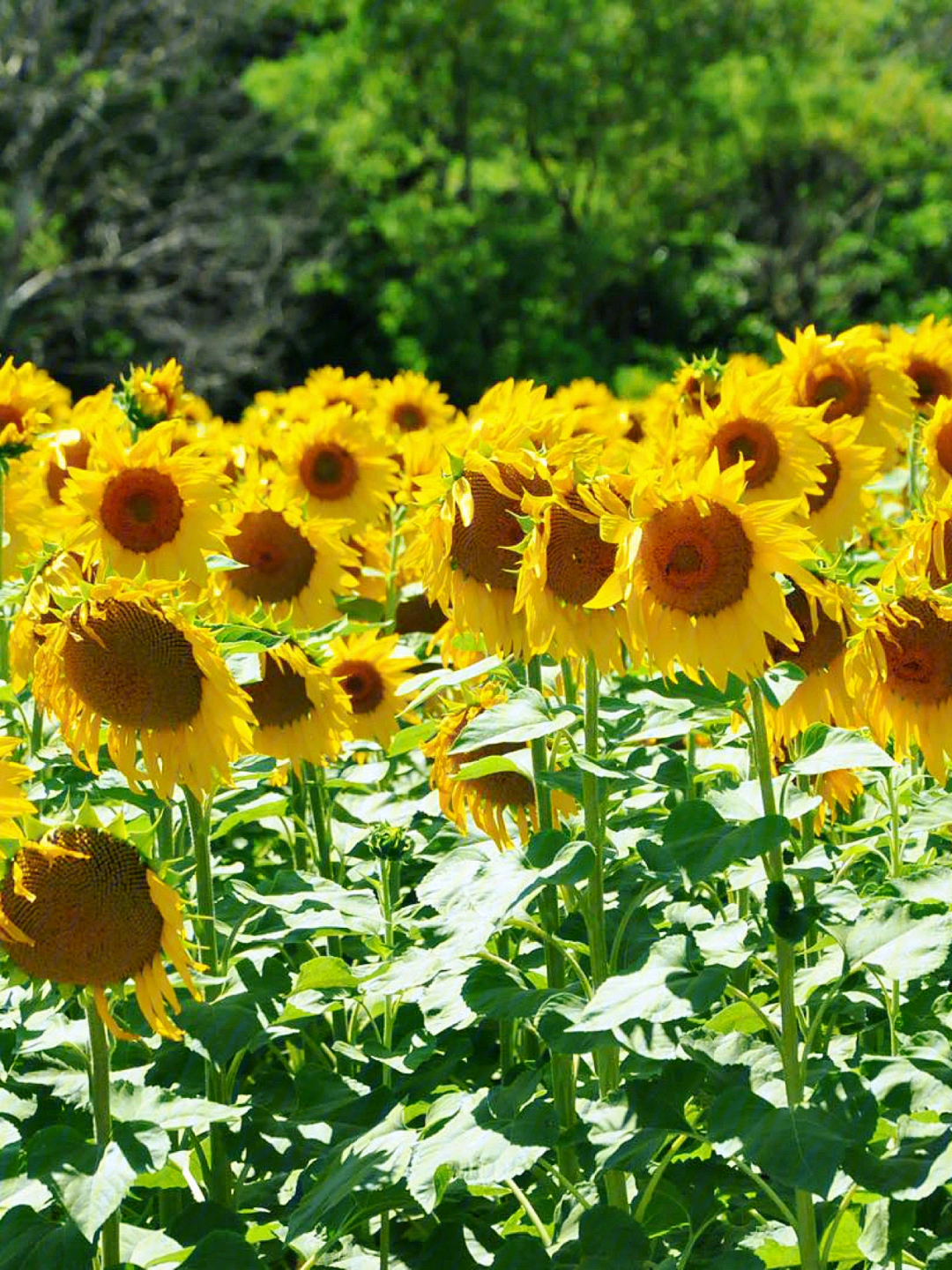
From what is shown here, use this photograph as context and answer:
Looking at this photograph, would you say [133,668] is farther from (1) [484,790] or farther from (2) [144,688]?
(1) [484,790]

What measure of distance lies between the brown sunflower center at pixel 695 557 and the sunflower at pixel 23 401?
1982 mm

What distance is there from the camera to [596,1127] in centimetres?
227

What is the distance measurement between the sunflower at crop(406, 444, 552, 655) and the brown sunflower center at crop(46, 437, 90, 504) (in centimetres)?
187

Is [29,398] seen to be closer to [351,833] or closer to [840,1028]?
[351,833]

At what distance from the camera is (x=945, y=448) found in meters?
3.44

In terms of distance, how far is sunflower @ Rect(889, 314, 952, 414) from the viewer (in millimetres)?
4330

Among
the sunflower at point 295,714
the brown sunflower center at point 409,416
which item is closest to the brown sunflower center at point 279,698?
the sunflower at point 295,714

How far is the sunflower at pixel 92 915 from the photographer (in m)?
2.12

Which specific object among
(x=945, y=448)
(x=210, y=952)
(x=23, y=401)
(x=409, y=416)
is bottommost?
(x=409, y=416)

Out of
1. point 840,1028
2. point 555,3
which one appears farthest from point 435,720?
point 555,3

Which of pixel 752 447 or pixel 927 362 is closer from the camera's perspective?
pixel 752 447

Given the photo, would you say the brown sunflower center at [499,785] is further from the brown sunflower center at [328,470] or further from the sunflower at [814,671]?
the brown sunflower center at [328,470]

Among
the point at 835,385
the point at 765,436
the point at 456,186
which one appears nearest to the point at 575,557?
the point at 765,436

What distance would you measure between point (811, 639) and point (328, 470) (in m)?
2.48
